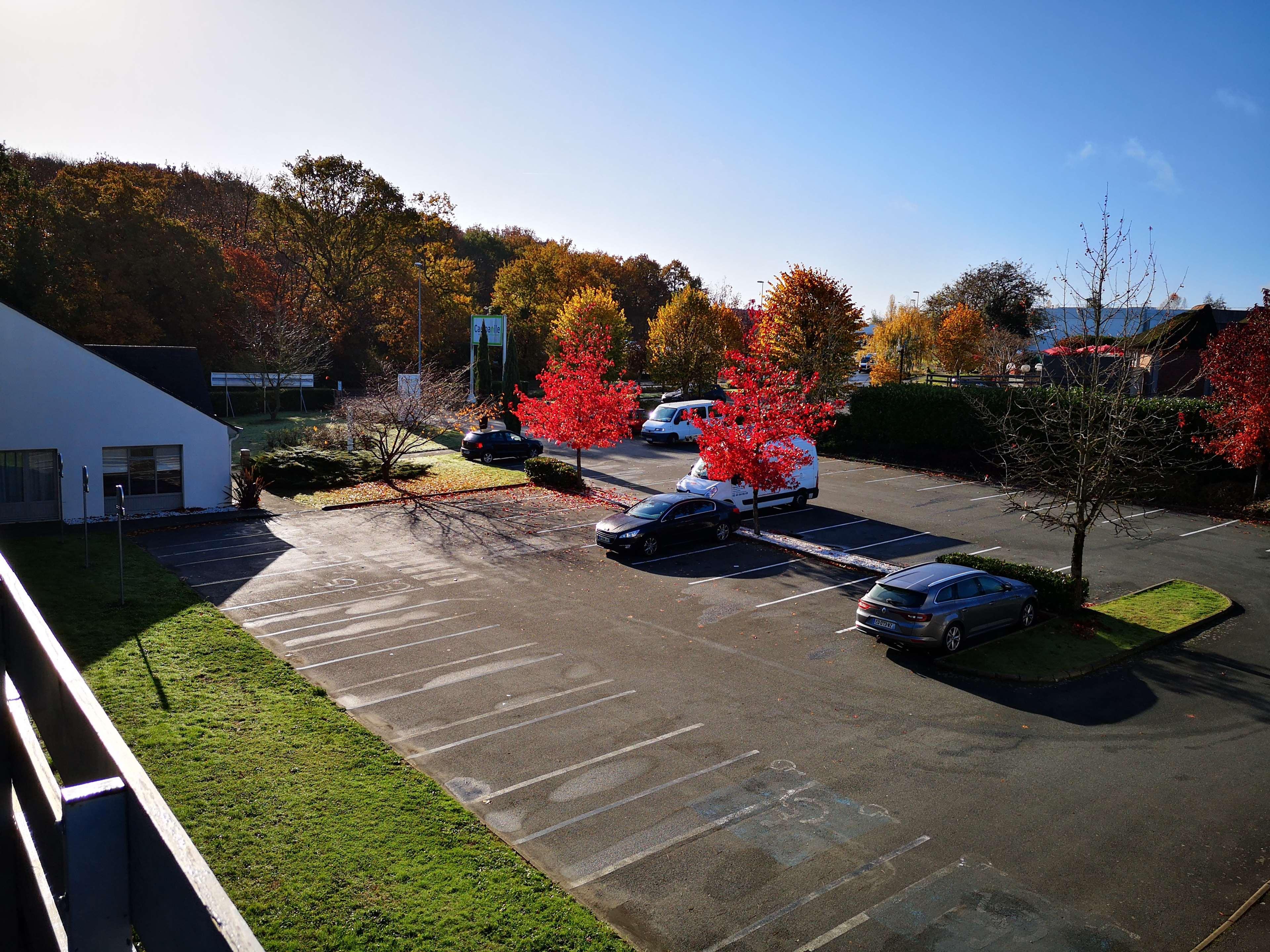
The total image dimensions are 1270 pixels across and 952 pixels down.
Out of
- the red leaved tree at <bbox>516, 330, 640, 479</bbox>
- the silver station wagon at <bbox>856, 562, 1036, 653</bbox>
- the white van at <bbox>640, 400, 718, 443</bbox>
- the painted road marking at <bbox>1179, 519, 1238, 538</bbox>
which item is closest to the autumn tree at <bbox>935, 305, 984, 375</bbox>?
the white van at <bbox>640, 400, 718, 443</bbox>

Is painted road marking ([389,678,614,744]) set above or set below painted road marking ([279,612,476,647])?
below

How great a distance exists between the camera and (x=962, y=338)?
67062mm

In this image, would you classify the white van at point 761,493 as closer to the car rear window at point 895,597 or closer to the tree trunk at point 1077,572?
the car rear window at point 895,597

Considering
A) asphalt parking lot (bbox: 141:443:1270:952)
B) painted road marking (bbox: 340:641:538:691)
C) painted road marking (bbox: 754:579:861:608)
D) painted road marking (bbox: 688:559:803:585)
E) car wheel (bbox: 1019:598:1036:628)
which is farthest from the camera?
painted road marking (bbox: 688:559:803:585)

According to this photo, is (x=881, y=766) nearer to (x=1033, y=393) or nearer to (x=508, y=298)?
(x=1033, y=393)

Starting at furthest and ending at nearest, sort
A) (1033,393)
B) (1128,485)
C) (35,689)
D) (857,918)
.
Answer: (1033,393), (1128,485), (857,918), (35,689)

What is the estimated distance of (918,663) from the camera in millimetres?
16250

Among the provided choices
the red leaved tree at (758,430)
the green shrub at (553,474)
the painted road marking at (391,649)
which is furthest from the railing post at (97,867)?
the green shrub at (553,474)

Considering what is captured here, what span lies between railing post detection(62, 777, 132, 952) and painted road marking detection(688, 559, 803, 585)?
1948 centimetres

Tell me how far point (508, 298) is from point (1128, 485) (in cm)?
5681

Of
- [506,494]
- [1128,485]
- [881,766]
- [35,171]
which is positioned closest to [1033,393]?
[1128,485]

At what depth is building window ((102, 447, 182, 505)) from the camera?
25672 mm

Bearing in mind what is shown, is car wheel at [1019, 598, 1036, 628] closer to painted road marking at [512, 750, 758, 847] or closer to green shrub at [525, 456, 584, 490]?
painted road marking at [512, 750, 758, 847]

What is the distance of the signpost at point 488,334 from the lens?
49344 mm
